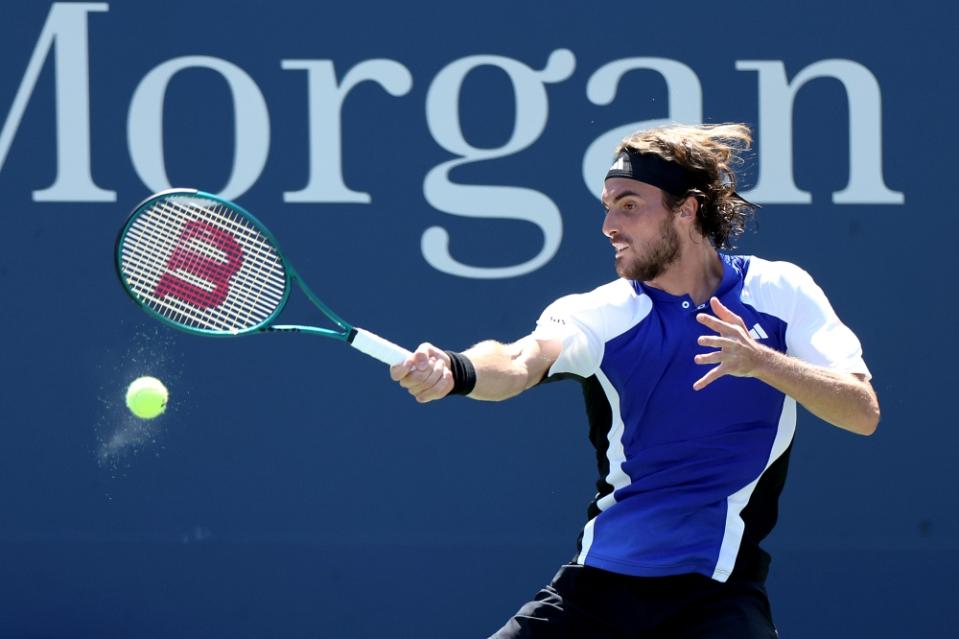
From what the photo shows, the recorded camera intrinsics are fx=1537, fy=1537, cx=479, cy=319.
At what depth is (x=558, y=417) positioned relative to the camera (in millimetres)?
4535

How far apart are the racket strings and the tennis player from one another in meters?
0.55

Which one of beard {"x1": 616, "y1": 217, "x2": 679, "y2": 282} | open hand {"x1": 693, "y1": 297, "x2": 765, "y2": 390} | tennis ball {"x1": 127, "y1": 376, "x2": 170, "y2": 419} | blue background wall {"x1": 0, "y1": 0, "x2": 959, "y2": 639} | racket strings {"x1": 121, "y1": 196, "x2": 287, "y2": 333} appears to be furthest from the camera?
blue background wall {"x1": 0, "y1": 0, "x2": 959, "y2": 639}

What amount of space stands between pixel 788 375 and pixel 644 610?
590 millimetres

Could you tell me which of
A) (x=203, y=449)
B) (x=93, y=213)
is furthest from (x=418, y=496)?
(x=93, y=213)

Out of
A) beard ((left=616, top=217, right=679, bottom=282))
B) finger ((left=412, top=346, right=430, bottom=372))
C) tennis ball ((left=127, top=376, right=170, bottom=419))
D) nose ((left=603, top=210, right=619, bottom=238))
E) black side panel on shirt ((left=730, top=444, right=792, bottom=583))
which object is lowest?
black side panel on shirt ((left=730, top=444, right=792, bottom=583))

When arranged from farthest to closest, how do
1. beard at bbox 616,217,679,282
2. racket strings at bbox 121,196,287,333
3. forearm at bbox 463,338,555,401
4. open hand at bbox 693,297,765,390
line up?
racket strings at bbox 121,196,287,333 → beard at bbox 616,217,679,282 → forearm at bbox 463,338,555,401 → open hand at bbox 693,297,765,390

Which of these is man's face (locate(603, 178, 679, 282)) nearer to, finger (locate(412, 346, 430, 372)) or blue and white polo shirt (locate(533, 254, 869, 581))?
blue and white polo shirt (locate(533, 254, 869, 581))

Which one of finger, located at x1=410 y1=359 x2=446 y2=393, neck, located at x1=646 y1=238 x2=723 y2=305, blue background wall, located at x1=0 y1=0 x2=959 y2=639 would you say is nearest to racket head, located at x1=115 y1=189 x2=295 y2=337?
finger, located at x1=410 y1=359 x2=446 y2=393

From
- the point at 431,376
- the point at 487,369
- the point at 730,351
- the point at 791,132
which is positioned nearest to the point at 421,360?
the point at 431,376

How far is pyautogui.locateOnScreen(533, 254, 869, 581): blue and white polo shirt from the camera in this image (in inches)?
125

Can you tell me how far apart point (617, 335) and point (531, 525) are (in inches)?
54.7

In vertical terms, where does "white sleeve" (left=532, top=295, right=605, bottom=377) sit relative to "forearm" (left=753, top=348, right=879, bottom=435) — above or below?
above

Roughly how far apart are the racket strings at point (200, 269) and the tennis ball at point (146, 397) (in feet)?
2.27

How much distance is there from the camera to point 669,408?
3.21 meters
